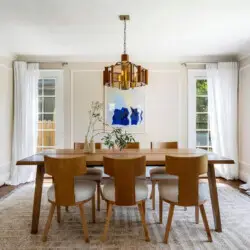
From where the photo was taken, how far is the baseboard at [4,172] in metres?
4.34

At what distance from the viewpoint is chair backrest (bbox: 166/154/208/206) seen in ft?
7.14

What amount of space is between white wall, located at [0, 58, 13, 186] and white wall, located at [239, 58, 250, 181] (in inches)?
179

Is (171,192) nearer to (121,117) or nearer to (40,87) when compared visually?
(121,117)

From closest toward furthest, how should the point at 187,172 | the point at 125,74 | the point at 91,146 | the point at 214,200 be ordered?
1. the point at 187,172
2. the point at 214,200
3. the point at 125,74
4. the point at 91,146

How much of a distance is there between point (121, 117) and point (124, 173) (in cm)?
263

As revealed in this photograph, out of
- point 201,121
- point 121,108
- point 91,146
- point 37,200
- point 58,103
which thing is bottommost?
point 37,200

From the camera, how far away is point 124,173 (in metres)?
2.23

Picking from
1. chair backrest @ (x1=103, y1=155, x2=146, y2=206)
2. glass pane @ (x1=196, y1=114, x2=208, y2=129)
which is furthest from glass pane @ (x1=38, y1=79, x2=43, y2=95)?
glass pane @ (x1=196, y1=114, x2=208, y2=129)

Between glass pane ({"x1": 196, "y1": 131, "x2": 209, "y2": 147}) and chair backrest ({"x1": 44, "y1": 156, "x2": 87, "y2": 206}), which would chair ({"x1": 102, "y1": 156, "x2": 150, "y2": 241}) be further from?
glass pane ({"x1": 196, "y1": 131, "x2": 209, "y2": 147})

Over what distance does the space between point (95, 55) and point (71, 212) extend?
3.05m

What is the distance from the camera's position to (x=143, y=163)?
7.51ft

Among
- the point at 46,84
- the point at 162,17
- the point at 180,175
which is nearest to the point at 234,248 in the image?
the point at 180,175

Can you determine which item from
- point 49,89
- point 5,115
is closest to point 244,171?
point 49,89

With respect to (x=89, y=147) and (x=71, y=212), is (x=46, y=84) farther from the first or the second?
(x=71, y=212)
